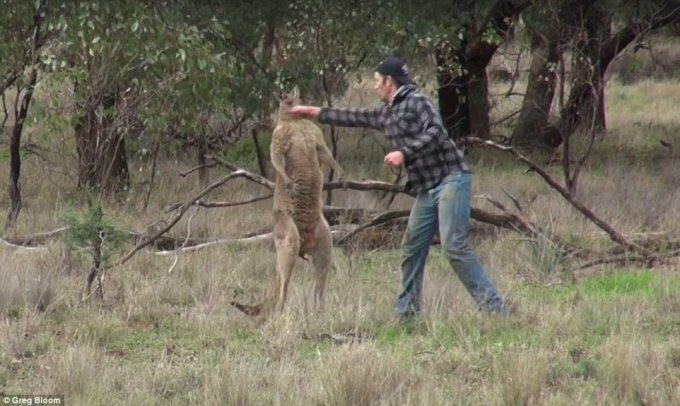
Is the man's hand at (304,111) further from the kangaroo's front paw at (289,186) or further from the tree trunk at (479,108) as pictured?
the tree trunk at (479,108)

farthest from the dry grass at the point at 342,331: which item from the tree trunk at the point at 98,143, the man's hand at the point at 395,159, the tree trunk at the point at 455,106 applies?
the tree trunk at the point at 455,106

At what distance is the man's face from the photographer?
8328mm

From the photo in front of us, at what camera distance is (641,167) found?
60.7ft

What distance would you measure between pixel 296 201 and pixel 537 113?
516 inches

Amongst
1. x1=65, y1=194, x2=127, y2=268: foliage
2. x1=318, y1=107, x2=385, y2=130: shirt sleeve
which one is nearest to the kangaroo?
x1=318, y1=107, x2=385, y2=130: shirt sleeve

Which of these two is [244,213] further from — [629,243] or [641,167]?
[641,167]

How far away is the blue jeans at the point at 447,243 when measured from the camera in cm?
821

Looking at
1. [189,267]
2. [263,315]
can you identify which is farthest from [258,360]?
[189,267]

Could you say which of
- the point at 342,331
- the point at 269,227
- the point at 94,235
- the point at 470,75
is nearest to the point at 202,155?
the point at 269,227

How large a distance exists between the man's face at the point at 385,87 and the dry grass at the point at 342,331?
1498 millimetres

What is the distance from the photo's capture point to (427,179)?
27.5ft

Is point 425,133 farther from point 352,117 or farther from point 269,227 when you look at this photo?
point 269,227

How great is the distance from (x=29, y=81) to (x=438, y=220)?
583 cm

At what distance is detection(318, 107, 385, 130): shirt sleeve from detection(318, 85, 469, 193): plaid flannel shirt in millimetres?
49
